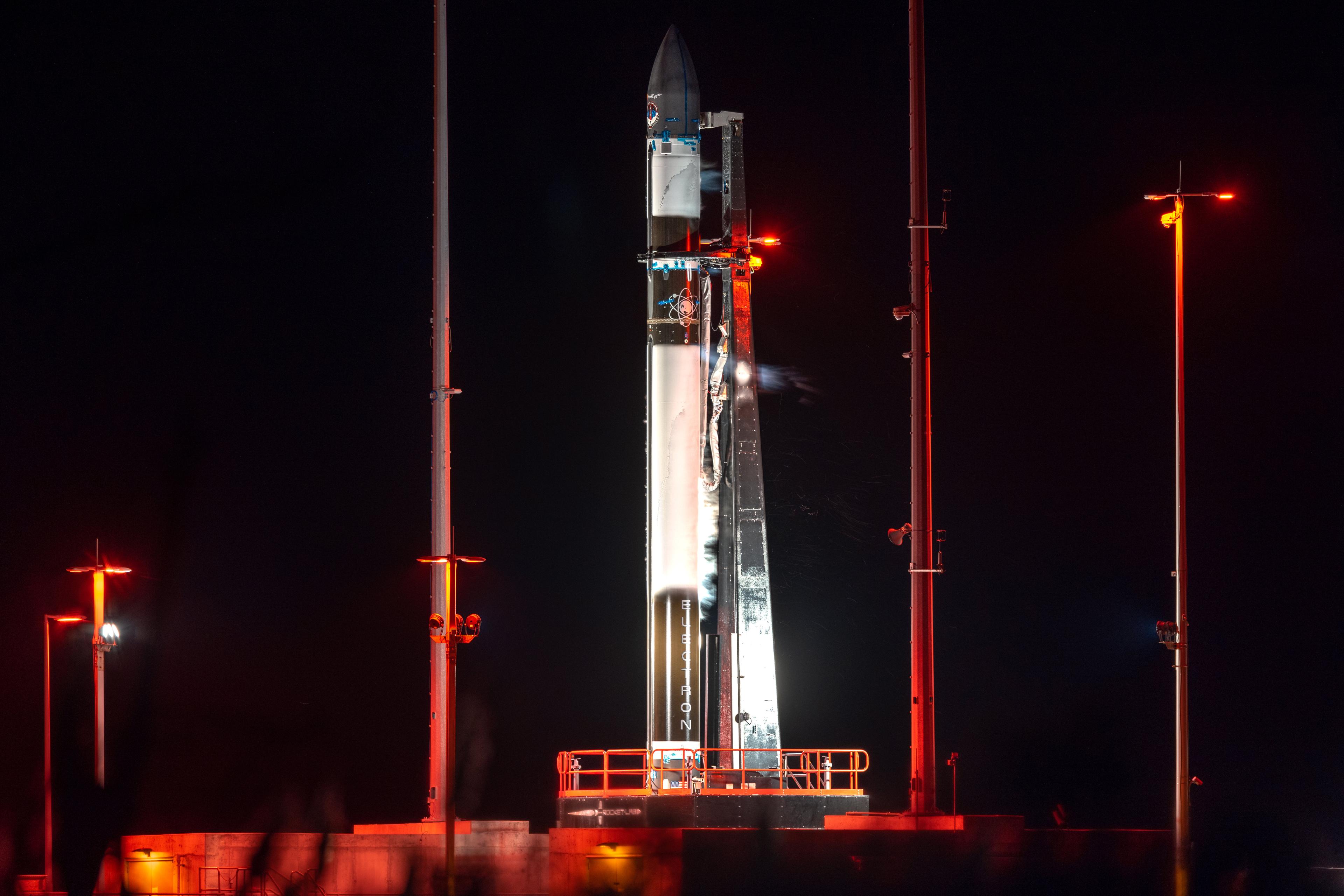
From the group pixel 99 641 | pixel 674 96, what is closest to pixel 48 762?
pixel 99 641

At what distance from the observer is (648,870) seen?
27.1 m

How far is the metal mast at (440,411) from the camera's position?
112ft

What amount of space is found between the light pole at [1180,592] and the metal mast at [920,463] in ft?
13.8

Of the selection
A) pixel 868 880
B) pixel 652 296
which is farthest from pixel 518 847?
pixel 652 296

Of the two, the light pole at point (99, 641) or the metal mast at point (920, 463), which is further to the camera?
the light pole at point (99, 641)

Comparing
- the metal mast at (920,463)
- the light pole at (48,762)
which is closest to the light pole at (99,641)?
the light pole at (48,762)

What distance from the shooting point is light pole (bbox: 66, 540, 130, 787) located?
115ft

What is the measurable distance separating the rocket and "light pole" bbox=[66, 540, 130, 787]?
12.2 metres

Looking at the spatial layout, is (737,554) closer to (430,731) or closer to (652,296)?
(652,296)

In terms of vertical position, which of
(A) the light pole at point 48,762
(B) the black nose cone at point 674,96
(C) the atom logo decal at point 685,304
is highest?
(B) the black nose cone at point 674,96

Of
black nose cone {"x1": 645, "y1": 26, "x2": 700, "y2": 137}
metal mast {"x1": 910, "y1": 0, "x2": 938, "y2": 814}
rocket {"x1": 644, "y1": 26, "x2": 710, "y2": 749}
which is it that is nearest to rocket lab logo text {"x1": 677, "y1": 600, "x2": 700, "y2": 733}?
rocket {"x1": 644, "y1": 26, "x2": 710, "y2": 749}

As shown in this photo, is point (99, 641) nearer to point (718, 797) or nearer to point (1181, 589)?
point (718, 797)

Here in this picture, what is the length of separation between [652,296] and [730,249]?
6.03 feet

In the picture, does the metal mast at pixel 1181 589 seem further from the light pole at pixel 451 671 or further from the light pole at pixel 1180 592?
the light pole at pixel 451 671
